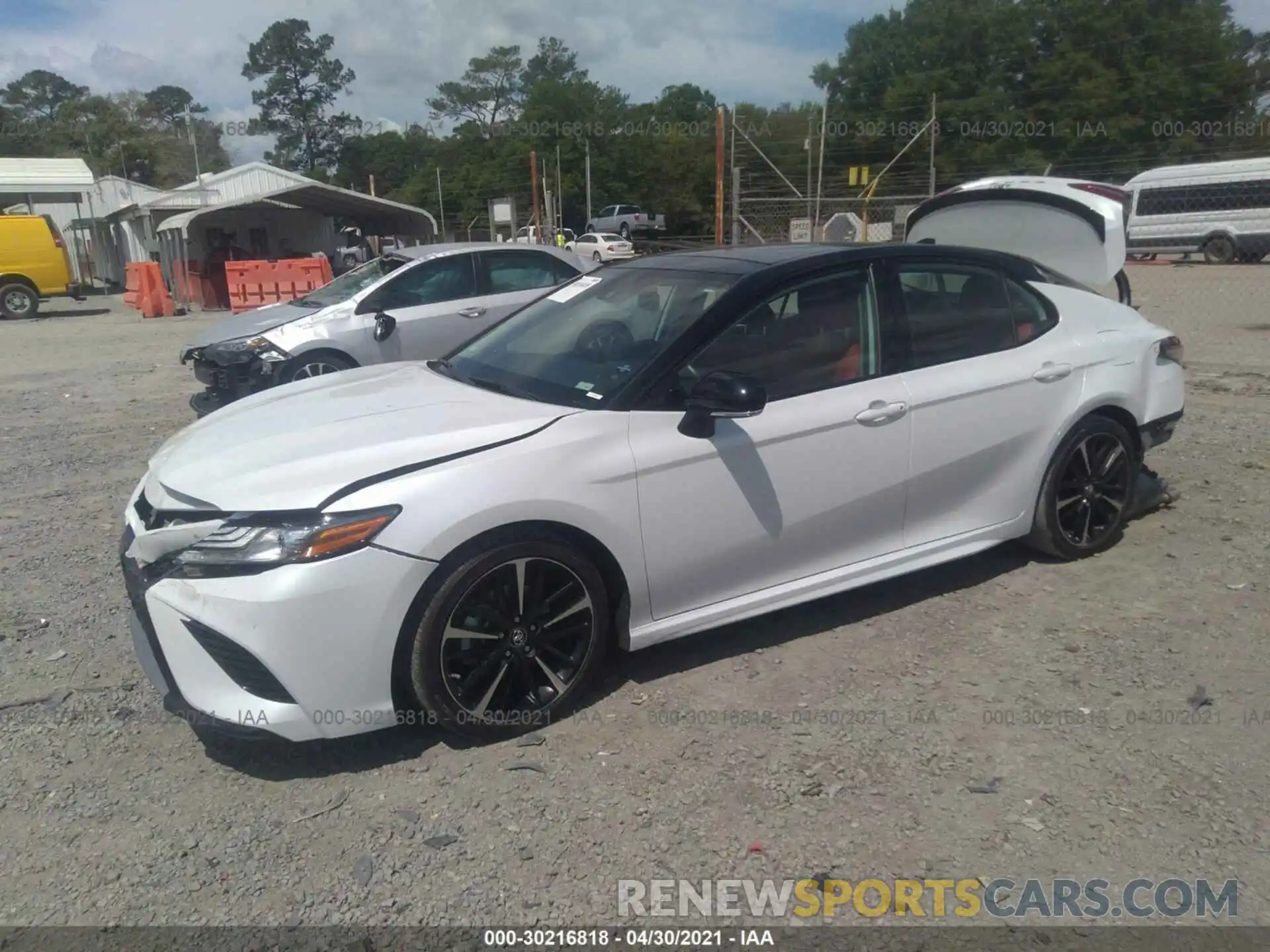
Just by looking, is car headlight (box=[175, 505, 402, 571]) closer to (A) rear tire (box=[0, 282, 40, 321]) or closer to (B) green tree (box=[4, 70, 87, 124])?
(A) rear tire (box=[0, 282, 40, 321])

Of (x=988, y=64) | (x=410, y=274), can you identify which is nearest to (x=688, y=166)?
(x=988, y=64)

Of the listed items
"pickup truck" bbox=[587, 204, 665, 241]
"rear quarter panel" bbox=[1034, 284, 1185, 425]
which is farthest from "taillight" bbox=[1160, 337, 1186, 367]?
"pickup truck" bbox=[587, 204, 665, 241]

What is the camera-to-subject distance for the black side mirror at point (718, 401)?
338cm

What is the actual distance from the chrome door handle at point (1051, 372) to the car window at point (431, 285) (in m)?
5.97

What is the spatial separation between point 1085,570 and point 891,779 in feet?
7.09

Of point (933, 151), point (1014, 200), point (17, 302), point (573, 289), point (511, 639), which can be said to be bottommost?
point (511, 639)

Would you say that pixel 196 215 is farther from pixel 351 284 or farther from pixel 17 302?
pixel 351 284

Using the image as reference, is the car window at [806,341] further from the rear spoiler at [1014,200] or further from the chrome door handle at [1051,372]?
the rear spoiler at [1014,200]

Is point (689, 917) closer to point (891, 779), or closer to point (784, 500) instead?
point (891, 779)

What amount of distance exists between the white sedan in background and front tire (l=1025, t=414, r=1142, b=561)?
27.5 meters

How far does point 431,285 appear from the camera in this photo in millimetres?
9086

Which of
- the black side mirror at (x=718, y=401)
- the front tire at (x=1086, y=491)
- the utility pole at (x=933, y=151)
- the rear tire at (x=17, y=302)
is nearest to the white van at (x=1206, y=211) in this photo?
the utility pole at (x=933, y=151)

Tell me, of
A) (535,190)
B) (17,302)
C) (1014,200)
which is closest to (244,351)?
(1014,200)

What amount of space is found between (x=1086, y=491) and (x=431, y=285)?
629cm
